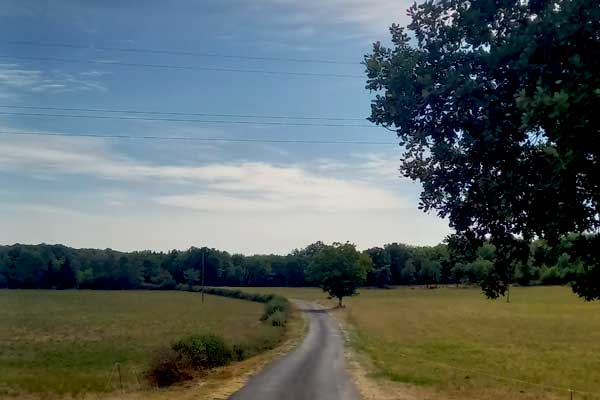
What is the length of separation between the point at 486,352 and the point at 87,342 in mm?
33071

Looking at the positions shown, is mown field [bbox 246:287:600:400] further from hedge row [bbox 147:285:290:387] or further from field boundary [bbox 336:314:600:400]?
hedge row [bbox 147:285:290:387]

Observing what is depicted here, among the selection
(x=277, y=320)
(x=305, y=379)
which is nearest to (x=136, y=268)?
(x=277, y=320)

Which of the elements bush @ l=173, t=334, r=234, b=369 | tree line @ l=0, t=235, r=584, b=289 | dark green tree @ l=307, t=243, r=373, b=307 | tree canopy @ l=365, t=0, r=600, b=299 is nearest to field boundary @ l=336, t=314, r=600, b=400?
bush @ l=173, t=334, r=234, b=369

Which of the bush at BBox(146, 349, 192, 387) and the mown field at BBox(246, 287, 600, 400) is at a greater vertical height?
the bush at BBox(146, 349, 192, 387)

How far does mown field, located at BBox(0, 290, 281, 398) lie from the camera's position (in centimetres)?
2833

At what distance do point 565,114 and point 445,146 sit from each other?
271 centimetres

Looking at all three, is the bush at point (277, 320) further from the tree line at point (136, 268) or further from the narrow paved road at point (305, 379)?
the tree line at point (136, 268)

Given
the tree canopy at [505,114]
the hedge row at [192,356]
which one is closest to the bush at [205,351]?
the hedge row at [192,356]

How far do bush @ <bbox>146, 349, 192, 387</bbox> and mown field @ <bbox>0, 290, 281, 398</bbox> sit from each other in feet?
2.35

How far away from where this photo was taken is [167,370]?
28.0 metres

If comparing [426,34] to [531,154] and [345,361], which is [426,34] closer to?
[531,154]

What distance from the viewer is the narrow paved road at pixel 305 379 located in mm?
23141

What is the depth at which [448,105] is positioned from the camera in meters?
11.1

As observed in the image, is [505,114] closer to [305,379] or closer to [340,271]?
[305,379]
